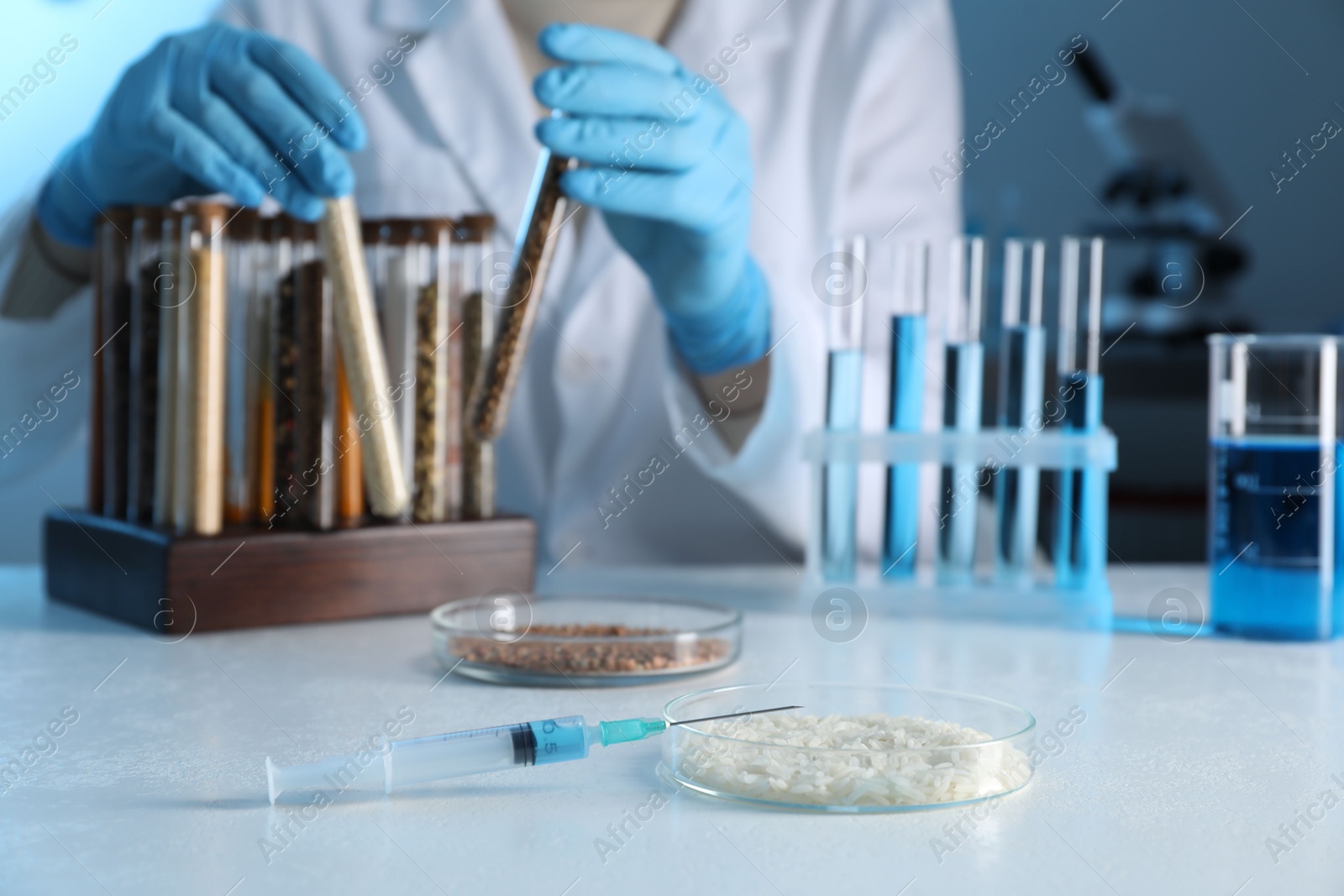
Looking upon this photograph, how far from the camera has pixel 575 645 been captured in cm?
76

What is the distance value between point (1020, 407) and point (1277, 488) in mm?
212

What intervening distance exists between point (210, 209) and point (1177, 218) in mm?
2487

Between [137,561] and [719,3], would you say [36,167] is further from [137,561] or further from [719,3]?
[719,3]

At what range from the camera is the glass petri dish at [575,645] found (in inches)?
29.5

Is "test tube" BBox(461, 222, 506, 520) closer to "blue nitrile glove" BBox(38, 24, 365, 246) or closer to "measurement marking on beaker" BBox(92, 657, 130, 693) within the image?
"blue nitrile glove" BBox(38, 24, 365, 246)

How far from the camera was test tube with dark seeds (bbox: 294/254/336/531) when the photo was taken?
3.11 ft

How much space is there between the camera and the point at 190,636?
34.7 inches

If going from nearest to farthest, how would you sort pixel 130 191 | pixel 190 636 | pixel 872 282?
1. pixel 190 636
2. pixel 872 282
3. pixel 130 191

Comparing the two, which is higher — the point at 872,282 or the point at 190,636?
the point at 872,282

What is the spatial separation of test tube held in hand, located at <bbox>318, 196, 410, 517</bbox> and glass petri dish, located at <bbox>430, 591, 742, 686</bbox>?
14cm

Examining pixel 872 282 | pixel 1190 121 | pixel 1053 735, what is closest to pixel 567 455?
pixel 872 282

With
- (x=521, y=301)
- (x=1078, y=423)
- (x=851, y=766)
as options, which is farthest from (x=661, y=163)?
(x=851, y=766)

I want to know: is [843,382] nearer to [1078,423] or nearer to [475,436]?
[1078,423]

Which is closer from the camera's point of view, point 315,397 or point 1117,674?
point 1117,674
